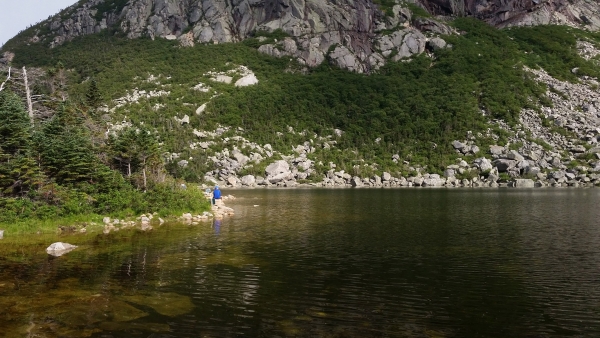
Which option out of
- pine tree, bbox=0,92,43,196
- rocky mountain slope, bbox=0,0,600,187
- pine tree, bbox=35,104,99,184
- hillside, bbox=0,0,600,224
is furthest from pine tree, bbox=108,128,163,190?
rocky mountain slope, bbox=0,0,600,187

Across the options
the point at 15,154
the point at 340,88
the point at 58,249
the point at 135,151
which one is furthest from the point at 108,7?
the point at 58,249

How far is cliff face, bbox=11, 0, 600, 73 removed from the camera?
170 meters

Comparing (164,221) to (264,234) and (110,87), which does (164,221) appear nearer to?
(264,234)

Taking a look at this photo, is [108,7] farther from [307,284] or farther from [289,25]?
[307,284]

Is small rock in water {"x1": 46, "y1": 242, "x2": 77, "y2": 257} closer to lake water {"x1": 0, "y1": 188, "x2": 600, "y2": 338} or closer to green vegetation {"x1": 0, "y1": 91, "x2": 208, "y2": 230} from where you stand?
lake water {"x1": 0, "y1": 188, "x2": 600, "y2": 338}

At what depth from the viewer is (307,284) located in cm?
1702

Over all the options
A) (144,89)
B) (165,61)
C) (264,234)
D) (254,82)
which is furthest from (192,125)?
(264,234)

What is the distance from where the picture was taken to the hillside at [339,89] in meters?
109

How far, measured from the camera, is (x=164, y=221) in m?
35.3

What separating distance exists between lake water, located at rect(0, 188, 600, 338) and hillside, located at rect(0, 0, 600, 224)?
1824 inches

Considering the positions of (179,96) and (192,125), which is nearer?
(192,125)

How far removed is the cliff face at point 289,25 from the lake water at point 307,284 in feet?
483

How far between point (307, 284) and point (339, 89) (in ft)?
452

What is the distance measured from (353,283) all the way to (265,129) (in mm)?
109282
